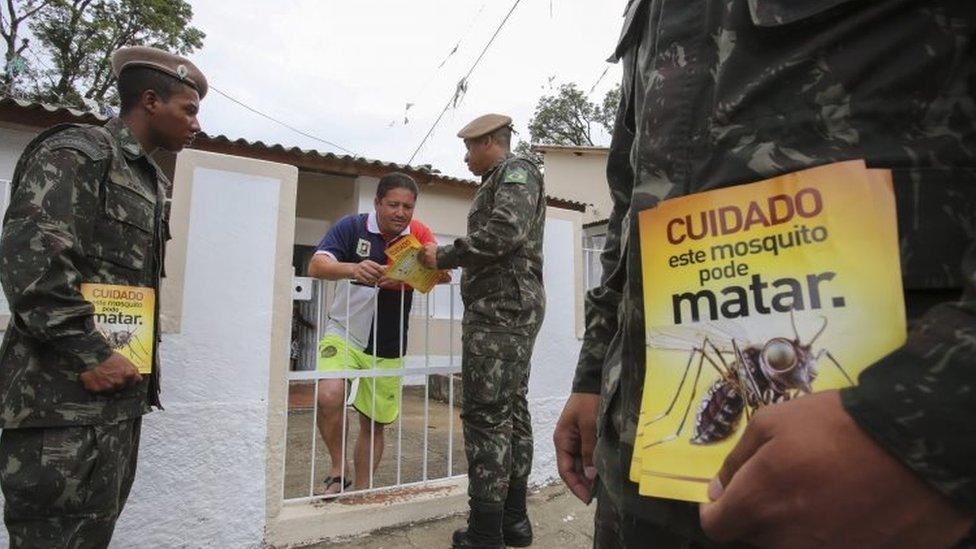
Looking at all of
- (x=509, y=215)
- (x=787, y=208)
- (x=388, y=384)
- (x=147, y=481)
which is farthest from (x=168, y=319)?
(x=787, y=208)

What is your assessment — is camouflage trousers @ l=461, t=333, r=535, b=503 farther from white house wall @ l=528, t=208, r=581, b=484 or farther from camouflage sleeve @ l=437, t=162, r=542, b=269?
white house wall @ l=528, t=208, r=581, b=484

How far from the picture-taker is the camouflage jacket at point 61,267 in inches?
62.2

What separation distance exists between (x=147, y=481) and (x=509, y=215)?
184cm

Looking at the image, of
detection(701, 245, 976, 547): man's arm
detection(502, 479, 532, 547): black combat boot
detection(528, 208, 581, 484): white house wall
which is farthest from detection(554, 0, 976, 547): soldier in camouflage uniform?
detection(528, 208, 581, 484): white house wall

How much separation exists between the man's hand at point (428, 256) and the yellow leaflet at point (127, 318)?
1155mm

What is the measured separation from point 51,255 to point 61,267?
41 millimetres

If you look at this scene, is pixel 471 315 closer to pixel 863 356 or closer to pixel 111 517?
pixel 111 517

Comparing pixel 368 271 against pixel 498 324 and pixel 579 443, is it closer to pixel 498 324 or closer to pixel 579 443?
pixel 498 324

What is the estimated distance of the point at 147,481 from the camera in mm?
2318

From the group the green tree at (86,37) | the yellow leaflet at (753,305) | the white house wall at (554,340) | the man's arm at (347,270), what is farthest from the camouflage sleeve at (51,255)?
the green tree at (86,37)

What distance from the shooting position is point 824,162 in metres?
0.64

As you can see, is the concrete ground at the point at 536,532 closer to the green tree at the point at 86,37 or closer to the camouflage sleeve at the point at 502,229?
the camouflage sleeve at the point at 502,229

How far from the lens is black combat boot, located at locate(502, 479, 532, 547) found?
2764mm

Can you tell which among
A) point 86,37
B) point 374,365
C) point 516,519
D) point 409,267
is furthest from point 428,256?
point 86,37
